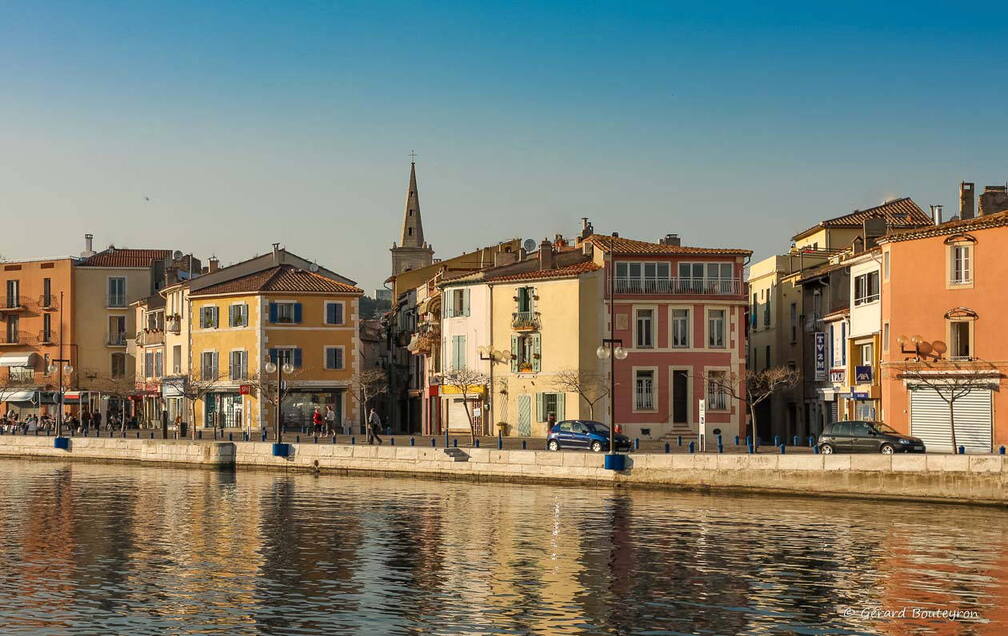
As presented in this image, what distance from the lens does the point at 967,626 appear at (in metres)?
25.8

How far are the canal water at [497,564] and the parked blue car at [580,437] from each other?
10.3 meters

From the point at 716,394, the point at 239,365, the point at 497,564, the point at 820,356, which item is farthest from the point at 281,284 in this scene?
the point at 497,564

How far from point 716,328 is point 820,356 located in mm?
6348

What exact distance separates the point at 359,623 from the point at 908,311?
40610mm

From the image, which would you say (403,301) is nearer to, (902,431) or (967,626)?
(902,431)

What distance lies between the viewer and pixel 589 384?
257 ft

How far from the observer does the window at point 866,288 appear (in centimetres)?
6600

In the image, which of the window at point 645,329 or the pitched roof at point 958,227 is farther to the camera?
the window at point 645,329

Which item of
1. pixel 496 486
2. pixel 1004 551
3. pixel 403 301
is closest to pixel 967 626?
pixel 1004 551

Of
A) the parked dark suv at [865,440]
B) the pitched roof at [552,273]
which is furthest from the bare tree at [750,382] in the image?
the parked dark suv at [865,440]

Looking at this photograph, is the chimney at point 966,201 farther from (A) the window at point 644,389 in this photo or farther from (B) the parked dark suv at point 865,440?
(B) the parked dark suv at point 865,440

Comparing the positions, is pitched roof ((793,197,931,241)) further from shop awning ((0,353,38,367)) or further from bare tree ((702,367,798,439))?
shop awning ((0,353,38,367))

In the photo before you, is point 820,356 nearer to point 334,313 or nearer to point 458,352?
point 458,352

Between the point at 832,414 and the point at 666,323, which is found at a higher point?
the point at 666,323
